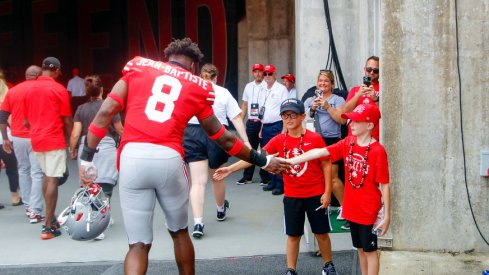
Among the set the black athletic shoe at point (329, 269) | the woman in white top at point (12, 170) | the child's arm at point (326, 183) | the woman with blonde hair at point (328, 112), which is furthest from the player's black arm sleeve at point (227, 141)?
the woman in white top at point (12, 170)

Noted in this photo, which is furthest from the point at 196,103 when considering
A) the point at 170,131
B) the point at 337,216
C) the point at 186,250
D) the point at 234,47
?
the point at 234,47

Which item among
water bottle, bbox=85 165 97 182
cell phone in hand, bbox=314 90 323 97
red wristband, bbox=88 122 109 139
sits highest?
cell phone in hand, bbox=314 90 323 97

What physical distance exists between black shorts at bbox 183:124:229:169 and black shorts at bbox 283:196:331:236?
2.06 m

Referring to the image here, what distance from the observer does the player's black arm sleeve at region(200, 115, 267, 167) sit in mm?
5172

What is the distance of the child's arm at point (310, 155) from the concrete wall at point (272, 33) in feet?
31.4

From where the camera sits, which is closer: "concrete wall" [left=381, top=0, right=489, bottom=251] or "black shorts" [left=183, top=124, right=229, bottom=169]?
"concrete wall" [left=381, top=0, right=489, bottom=251]

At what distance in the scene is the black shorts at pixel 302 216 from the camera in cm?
590

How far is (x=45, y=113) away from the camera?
7820 mm

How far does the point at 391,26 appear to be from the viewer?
20.1 feet

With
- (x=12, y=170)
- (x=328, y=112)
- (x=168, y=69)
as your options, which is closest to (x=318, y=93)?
(x=328, y=112)

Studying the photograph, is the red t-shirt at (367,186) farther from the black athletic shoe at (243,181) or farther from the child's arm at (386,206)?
the black athletic shoe at (243,181)

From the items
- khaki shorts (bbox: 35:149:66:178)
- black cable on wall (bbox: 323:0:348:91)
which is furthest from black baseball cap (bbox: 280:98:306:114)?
khaki shorts (bbox: 35:149:66:178)

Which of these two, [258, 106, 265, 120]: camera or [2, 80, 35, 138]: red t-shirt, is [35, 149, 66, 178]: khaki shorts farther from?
[258, 106, 265, 120]: camera

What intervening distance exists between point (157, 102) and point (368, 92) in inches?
100
